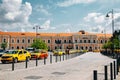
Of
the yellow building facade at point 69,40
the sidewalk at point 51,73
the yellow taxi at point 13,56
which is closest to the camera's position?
the sidewalk at point 51,73

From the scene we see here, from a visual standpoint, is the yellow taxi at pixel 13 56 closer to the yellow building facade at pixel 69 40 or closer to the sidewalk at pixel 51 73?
the sidewalk at pixel 51 73

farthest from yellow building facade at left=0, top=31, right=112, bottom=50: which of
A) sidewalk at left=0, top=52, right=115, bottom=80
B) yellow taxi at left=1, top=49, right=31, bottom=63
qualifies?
sidewalk at left=0, top=52, right=115, bottom=80

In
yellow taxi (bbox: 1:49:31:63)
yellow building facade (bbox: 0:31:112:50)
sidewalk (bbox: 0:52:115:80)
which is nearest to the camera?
sidewalk (bbox: 0:52:115:80)

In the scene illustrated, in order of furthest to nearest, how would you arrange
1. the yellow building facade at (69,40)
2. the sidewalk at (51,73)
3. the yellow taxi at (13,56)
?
the yellow building facade at (69,40), the yellow taxi at (13,56), the sidewalk at (51,73)

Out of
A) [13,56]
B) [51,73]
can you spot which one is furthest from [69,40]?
[51,73]

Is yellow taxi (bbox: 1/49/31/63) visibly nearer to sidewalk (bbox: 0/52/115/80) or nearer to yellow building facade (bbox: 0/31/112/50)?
sidewalk (bbox: 0/52/115/80)

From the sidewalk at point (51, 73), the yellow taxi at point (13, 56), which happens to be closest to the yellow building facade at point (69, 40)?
the yellow taxi at point (13, 56)

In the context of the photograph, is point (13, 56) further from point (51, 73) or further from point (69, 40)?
point (69, 40)

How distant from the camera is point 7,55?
29969 millimetres

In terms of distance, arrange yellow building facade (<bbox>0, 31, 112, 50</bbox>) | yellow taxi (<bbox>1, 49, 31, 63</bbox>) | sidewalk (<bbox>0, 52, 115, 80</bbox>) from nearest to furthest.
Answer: sidewalk (<bbox>0, 52, 115, 80</bbox>)
yellow taxi (<bbox>1, 49, 31, 63</bbox>)
yellow building facade (<bbox>0, 31, 112, 50</bbox>)

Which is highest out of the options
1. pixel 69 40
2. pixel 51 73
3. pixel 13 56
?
pixel 69 40

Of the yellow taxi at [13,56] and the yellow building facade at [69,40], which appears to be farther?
the yellow building facade at [69,40]

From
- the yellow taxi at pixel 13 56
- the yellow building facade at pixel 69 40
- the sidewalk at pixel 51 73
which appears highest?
the yellow building facade at pixel 69 40

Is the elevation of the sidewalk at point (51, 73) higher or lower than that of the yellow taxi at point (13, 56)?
lower
